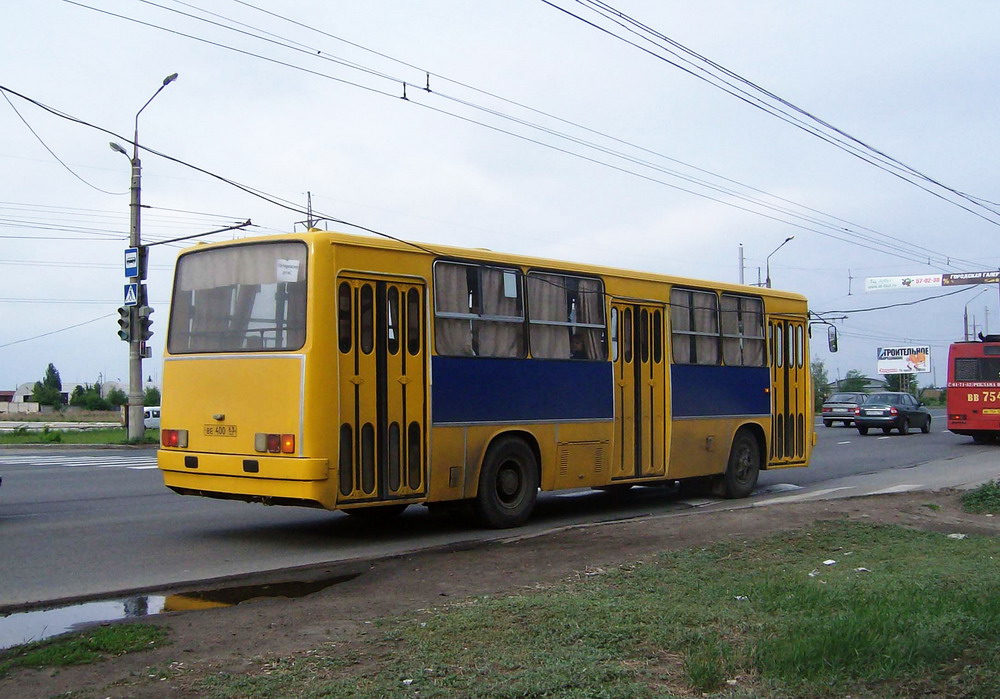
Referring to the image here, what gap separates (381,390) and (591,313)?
362 cm

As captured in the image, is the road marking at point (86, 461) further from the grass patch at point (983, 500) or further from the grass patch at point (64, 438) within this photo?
the grass patch at point (983, 500)

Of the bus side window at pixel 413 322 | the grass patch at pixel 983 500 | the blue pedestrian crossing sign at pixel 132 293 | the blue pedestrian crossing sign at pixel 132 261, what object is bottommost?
the grass patch at pixel 983 500

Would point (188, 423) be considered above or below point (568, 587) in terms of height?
above

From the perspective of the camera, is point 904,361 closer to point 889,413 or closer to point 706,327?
point 889,413

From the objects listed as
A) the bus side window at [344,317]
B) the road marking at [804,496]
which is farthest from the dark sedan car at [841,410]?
the bus side window at [344,317]

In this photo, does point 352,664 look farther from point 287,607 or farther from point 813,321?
point 813,321

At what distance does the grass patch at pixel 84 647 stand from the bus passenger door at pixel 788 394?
11706 millimetres

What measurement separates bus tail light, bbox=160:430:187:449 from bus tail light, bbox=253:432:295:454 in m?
1.10

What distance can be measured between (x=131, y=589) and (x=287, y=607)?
5.18ft

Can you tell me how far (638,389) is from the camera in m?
13.6

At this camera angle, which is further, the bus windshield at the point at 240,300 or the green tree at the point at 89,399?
the green tree at the point at 89,399

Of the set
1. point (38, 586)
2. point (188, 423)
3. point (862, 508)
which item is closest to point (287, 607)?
point (38, 586)

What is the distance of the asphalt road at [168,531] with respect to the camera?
874 centimetres

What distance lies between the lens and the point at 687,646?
5.86 metres
